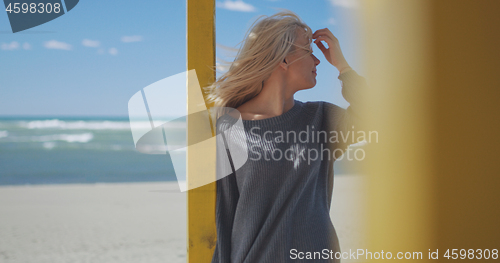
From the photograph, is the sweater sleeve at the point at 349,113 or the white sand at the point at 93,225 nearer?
the sweater sleeve at the point at 349,113

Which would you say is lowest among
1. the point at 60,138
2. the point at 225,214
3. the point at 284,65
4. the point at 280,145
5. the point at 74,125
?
the point at 60,138

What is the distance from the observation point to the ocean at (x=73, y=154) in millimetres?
6922

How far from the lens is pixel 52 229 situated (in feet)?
11.5

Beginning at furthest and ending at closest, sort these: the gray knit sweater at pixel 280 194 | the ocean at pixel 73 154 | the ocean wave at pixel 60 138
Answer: the ocean wave at pixel 60 138, the ocean at pixel 73 154, the gray knit sweater at pixel 280 194

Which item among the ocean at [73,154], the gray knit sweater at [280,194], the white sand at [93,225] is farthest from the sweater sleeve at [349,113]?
the ocean at [73,154]

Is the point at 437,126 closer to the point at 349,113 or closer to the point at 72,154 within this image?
the point at 349,113

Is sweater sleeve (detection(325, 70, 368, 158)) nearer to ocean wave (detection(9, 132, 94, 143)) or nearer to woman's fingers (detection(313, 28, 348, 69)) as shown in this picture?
woman's fingers (detection(313, 28, 348, 69))

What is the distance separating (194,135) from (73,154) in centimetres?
838

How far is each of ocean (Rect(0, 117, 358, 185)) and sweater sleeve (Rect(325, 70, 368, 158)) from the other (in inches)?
232

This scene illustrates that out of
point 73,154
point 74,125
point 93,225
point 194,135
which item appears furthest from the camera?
point 74,125

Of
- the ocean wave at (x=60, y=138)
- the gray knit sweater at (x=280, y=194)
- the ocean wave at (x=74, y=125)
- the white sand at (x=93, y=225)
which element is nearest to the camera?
the gray knit sweater at (x=280, y=194)

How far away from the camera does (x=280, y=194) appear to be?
1000 millimetres

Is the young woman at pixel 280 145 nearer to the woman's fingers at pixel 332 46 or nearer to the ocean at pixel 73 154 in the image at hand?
the woman's fingers at pixel 332 46

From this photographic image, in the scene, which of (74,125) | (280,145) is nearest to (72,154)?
Result: (74,125)
